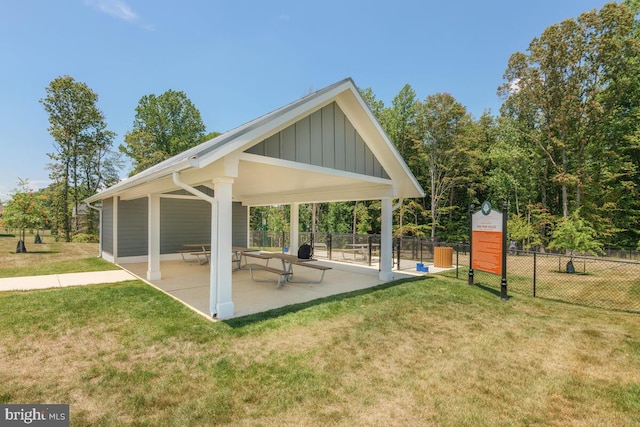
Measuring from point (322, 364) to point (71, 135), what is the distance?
29840 millimetres

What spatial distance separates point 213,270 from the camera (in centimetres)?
502

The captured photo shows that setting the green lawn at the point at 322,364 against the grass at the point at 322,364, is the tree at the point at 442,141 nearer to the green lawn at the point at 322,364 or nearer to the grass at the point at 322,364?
the green lawn at the point at 322,364

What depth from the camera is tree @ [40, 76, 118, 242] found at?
2309 centimetres

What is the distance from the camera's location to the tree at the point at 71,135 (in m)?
23.1

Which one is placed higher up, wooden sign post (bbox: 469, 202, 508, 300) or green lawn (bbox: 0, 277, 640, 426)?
wooden sign post (bbox: 469, 202, 508, 300)

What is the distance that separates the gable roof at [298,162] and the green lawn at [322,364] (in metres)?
2.55

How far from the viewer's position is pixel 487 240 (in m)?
7.21

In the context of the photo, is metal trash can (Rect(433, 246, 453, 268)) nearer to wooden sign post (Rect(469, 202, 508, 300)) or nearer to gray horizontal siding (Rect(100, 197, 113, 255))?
wooden sign post (Rect(469, 202, 508, 300))

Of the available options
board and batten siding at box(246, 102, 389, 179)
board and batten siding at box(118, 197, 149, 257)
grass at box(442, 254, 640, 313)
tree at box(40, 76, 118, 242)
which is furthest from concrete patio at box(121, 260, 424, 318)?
tree at box(40, 76, 118, 242)

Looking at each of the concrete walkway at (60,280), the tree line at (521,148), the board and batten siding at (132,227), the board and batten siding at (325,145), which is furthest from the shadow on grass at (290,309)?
the tree line at (521,148)

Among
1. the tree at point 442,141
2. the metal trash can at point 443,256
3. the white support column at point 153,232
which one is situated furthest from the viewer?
the tree at point 442,141

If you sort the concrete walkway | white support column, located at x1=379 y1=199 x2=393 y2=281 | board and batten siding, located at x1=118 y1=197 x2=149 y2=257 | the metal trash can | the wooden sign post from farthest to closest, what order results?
board and batten siding, located at x1=118 y1=197 x2=149 y2=257 → the metal trash can → white support column, located at x1=379 y1=199 x2=393 y2=281 → the concrete walkway → the wooden sign post

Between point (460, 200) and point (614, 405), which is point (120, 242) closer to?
point (614, 405)

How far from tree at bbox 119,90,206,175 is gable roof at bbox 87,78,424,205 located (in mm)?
22363
